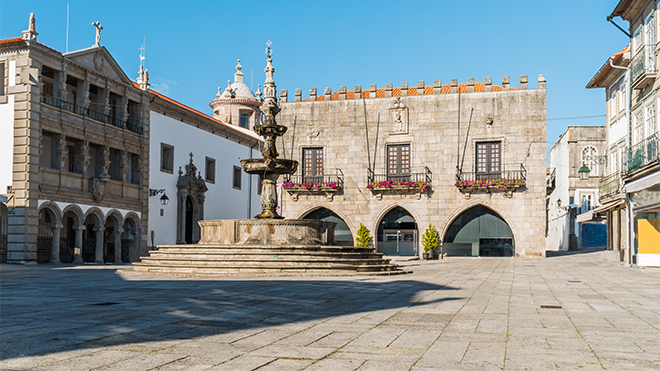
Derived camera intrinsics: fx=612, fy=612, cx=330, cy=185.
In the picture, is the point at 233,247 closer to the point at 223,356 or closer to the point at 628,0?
the point at 223,356

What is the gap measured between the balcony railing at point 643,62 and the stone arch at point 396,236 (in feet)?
48.0

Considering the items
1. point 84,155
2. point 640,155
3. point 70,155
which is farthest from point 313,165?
point 640,155

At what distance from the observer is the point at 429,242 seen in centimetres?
3372

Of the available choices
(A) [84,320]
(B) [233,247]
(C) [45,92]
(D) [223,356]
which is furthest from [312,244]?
(C) [45,92]

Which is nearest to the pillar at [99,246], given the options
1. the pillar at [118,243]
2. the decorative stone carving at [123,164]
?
Result: the pillar at [118,243]

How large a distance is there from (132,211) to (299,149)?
1072cm

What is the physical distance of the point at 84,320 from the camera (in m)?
7.19

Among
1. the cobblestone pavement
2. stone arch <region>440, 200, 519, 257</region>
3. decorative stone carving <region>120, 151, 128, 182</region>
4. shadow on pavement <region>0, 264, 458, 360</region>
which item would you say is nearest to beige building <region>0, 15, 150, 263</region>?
decorative stone carving <region>120, 151, 128, 182</region>

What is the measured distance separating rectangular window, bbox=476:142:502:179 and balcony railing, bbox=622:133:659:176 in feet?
27.5

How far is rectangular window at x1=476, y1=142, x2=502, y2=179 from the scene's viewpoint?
33844 mm

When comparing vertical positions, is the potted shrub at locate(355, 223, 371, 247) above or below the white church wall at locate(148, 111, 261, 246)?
below

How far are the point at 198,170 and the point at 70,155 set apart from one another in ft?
32.1

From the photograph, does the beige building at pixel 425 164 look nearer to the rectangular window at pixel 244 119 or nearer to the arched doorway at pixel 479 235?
the arched doorway at pixel 479 235

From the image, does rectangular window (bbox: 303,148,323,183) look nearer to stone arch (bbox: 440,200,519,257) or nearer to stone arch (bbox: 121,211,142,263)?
stone arch (bbox: 440,200,519,257)
